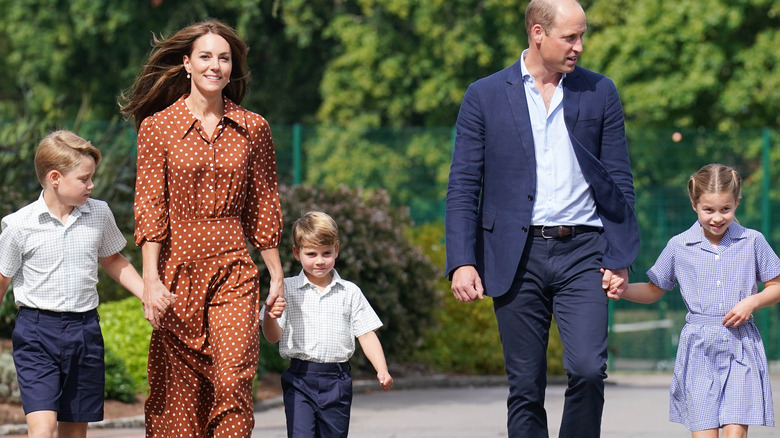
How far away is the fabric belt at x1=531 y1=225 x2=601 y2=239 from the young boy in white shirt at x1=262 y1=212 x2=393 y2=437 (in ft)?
2.85

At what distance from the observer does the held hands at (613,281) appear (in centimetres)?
531

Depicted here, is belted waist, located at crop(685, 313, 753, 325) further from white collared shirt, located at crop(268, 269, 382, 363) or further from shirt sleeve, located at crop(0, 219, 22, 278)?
shirt sleeve, located at crop(0, 219, 22, 278)

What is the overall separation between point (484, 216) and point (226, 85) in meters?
1.31

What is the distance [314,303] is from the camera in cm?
575

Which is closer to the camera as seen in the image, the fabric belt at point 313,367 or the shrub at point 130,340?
the fabric belt at point 313,367

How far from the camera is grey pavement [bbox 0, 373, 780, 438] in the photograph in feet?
27.4

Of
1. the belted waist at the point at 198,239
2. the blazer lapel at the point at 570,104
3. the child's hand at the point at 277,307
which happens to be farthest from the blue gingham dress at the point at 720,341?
the belted waist at the point at 198,239

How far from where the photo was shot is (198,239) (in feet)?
17.9

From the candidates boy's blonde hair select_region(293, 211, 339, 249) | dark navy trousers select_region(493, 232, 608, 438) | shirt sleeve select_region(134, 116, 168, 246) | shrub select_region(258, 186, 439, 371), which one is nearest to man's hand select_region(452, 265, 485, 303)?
dark navy trousers select_region(493, 232, 608, 438)

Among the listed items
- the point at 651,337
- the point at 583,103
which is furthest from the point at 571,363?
the point at 651,337

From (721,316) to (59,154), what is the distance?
9.87 ft

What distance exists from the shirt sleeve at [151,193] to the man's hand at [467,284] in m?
1.24

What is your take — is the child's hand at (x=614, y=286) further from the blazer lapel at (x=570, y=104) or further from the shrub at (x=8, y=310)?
the shrub at (x=8, y=310)

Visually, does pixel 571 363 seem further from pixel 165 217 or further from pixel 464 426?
pixel 464 426
